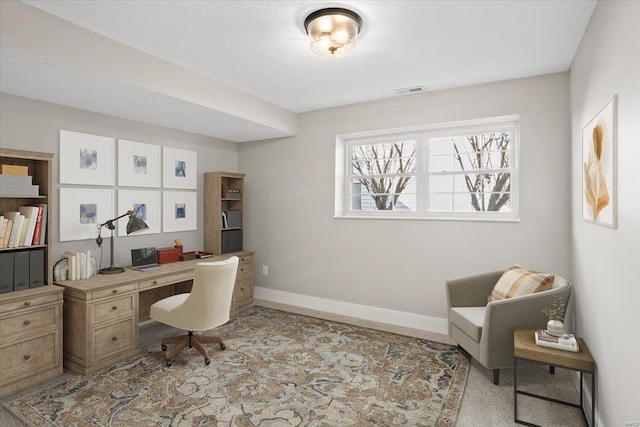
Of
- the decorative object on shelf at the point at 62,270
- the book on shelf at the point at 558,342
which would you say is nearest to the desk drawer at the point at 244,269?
the decorative object on shelf at the point at 62,270

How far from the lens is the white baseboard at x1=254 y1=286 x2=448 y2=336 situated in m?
3.82

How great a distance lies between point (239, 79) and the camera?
3422 millimetres

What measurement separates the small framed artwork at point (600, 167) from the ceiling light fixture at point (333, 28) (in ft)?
5.02

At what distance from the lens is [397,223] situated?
13.3 feet

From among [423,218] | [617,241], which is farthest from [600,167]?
[423,218]

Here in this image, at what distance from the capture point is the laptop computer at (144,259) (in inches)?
142

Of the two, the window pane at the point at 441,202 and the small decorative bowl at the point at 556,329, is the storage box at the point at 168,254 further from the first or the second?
the small decorative bowl at the point at 556,329

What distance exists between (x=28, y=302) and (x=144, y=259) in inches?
44.6

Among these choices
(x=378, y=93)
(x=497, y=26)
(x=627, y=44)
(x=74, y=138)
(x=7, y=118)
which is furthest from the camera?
(x=378, y=93)

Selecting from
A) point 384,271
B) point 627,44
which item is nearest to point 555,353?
point 627,44

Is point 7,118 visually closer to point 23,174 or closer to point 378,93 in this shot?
point 23,174

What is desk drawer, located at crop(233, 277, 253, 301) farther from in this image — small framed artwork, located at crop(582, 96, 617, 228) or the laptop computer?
small framed artwork, located at crop(582, 96, 617, 228)

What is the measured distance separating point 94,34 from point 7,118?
120 centimetres

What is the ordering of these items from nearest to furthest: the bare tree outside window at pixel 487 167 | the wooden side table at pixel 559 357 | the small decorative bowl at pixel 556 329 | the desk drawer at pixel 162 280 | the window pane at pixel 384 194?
the wooden side table at pixel 559 357 < the small decorative bowl at pixel 556 329 < the desk drawer at pixel 162 280 < the bare tree outside window at pixel 487 167 < the window pane at pixel 384 194
